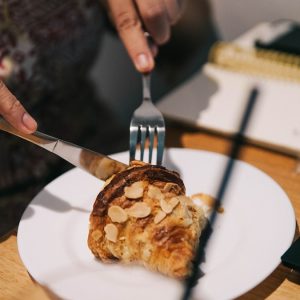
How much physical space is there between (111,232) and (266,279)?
0.20m

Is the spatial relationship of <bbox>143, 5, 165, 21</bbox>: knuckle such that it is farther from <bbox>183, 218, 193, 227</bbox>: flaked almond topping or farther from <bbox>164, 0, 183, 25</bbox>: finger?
<bbox>183, 218, 193, 227</bbox>: flaked almond topping

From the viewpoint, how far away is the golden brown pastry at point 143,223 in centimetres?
69

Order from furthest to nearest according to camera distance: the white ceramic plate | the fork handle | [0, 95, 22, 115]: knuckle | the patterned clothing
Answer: the patterned clothing, the fork handle, [0, 95, 22, 115]: knuckle, the white ceramic plate

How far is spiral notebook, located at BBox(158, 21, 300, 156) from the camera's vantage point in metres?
1.01

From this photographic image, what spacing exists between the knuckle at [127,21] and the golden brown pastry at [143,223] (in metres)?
0.34

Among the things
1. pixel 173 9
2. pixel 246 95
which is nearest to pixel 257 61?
pixel 246 95

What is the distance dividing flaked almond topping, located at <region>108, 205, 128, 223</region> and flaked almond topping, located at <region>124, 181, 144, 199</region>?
0.02 m

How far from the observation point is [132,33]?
97 centimetres

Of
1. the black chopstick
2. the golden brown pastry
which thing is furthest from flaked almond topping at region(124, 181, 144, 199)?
the black chopstick

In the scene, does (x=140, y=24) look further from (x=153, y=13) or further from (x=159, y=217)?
(x=159, y=217)

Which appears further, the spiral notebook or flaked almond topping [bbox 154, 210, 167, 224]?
the spiral notebook

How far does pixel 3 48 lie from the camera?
3.50 feet

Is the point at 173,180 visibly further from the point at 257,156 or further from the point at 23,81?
the point at 23,81

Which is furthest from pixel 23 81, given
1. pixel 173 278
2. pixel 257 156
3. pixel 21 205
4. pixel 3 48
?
pixel 173 278
